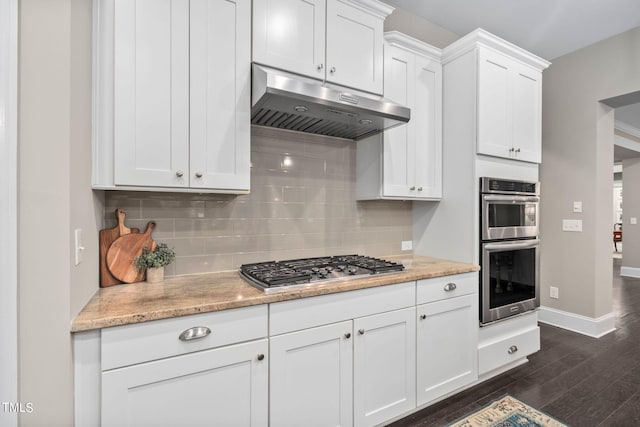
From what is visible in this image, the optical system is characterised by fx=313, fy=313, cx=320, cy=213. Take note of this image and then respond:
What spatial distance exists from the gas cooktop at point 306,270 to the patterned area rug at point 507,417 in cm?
102

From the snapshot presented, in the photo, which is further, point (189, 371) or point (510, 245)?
point (510, 245)

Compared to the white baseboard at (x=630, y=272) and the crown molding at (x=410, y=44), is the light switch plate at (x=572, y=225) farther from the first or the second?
the white baseboard at (x=630, y=272)

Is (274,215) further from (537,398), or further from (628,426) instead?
(628,426)

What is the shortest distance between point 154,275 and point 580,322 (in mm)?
4113

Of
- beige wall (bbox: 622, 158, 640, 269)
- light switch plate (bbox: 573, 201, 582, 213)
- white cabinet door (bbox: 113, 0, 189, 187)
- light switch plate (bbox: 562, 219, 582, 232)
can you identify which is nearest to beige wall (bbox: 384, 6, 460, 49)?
white cabinet door (bbox: 113, 0, 189, 187)

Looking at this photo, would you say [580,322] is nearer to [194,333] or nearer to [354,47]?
[354,47]

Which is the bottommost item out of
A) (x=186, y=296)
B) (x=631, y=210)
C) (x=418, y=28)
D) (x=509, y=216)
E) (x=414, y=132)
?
(x=186, y=296)

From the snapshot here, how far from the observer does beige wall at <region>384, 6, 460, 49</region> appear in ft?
8.82

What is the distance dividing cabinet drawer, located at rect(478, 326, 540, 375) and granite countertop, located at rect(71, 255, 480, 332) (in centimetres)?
84

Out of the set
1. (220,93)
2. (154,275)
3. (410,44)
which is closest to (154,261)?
(154,275)

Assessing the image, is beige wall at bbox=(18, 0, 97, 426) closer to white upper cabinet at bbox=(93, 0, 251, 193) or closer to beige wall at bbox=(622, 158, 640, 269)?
white upper cabinet at bbox=(93, 0, 251, 193)

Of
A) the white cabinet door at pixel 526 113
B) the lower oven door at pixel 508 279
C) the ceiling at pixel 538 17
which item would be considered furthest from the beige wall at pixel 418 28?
the lower oven door at pixel 508 279

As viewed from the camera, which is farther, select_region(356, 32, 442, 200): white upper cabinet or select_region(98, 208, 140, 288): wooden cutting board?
select_region(356, 32, 442, 200): white upper cabinet

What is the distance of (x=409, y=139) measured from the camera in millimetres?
2393
